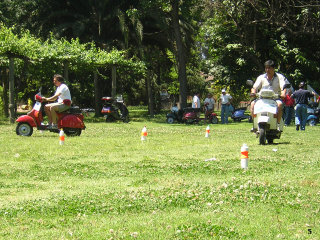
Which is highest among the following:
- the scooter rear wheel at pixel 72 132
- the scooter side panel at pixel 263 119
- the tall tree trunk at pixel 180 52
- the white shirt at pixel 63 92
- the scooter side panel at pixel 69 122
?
the tall tree trunk at pixel 180 52

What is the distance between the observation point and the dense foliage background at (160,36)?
3116 centimetres

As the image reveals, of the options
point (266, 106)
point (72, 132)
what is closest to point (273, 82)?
point (266, 106)

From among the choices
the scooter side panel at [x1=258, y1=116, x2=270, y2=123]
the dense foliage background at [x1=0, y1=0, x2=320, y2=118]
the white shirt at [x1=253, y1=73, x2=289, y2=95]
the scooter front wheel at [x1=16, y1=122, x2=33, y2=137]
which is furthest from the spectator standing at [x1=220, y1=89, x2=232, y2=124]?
the scooter side panel at [x1=258, y1=116, x2=270, y2=123]

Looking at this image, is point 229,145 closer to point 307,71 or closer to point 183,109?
point 183,109

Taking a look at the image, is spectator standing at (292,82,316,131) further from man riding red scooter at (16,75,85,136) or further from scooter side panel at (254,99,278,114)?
man riding red scooter at (16,75,85,136)

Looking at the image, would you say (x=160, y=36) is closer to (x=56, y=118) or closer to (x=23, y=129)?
(x=23, y=129)

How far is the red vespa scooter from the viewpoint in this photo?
16.6 metres

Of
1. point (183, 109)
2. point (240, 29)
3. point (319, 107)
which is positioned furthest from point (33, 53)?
point (319, 107)

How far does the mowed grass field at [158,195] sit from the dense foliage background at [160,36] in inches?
718

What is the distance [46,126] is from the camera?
1691cm

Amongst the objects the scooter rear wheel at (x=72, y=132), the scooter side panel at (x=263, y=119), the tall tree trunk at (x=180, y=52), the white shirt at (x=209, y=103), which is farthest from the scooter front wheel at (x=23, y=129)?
the tall tree trunk at (x=180, y=52)

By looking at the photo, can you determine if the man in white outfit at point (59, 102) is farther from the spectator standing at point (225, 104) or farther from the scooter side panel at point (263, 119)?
the spectator standing at point (225, 104)

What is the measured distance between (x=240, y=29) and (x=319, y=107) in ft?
24.3

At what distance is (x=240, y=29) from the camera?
33375 millimetres
